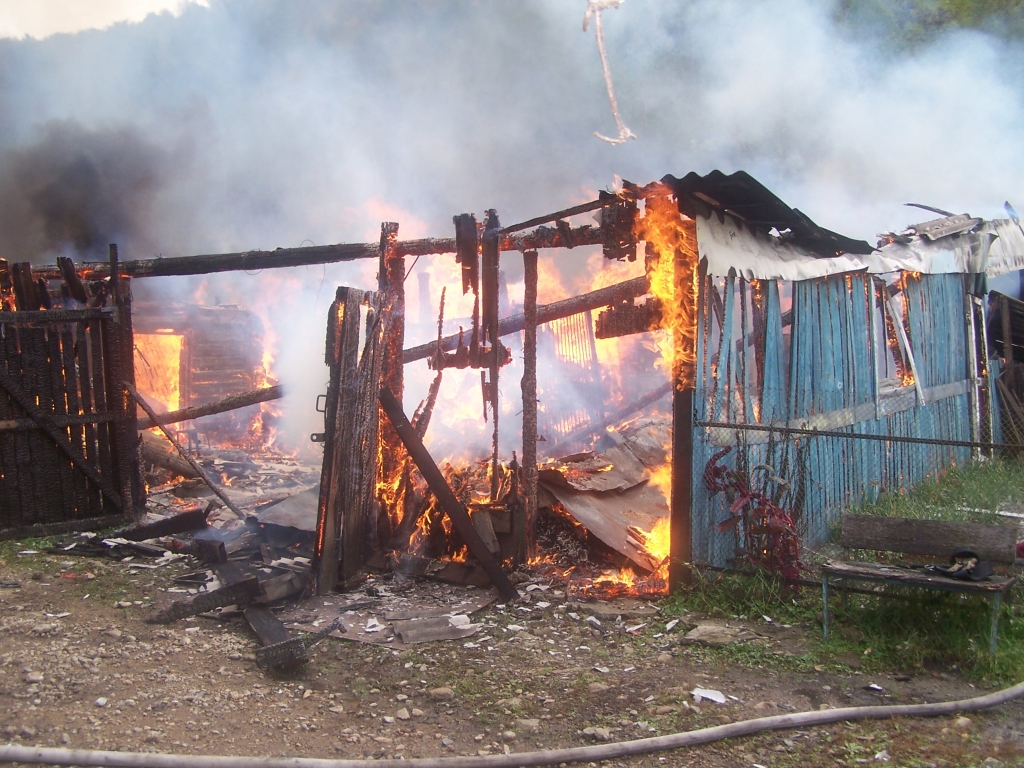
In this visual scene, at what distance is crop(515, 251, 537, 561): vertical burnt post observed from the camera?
7930mm

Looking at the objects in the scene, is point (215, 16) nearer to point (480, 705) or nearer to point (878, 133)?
point (878, 133)

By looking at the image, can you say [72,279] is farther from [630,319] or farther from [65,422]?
[630,319]

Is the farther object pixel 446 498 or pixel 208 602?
pixel 446 498

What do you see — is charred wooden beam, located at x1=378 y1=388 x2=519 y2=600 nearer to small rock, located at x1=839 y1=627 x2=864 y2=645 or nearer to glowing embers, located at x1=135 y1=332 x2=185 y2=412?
small rock, located at x1=839 y1=627 x2=864 y2=645

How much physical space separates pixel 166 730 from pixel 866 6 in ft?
102

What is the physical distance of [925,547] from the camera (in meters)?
5.91

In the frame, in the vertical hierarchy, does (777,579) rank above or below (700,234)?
below

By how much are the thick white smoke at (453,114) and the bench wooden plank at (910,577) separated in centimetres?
1545

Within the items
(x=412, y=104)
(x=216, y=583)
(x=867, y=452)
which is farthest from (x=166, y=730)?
(x=412, y=104)

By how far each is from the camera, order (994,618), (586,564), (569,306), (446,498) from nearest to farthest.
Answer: (994,618), (446,498), (586,564), (569,306)

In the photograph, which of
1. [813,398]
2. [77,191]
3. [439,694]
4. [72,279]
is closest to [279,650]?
[439,694]

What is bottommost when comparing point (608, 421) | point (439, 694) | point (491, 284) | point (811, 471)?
point (439, 694)

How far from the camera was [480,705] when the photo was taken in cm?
495

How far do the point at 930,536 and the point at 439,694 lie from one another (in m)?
4.18
